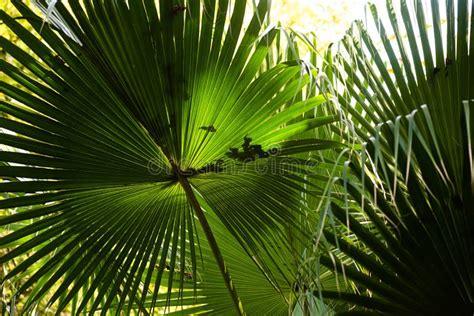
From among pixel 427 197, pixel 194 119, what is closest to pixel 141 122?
pixel 194 119

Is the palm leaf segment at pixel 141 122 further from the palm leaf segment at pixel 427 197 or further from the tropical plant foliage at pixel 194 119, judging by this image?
the palm leaf segment at pixel 427 197

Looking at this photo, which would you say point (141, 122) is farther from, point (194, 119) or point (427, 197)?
point (427, 197)

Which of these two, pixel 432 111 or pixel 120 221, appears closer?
pixel 432 111

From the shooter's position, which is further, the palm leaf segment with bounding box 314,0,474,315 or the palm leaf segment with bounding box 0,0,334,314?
the palm leaf segment with bounding box 0,0,334,314

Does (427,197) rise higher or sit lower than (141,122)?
lower

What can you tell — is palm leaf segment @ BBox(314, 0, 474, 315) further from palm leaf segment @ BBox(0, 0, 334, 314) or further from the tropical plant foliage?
palm leaf segment @ BBox(0, 0, 334, 314)

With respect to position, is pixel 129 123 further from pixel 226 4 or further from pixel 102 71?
pixel 226 4

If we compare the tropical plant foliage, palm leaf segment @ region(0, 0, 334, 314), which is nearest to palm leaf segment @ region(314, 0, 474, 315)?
the tropical plant foliage

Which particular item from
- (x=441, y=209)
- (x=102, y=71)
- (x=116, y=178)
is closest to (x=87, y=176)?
(x=116, y=178)
